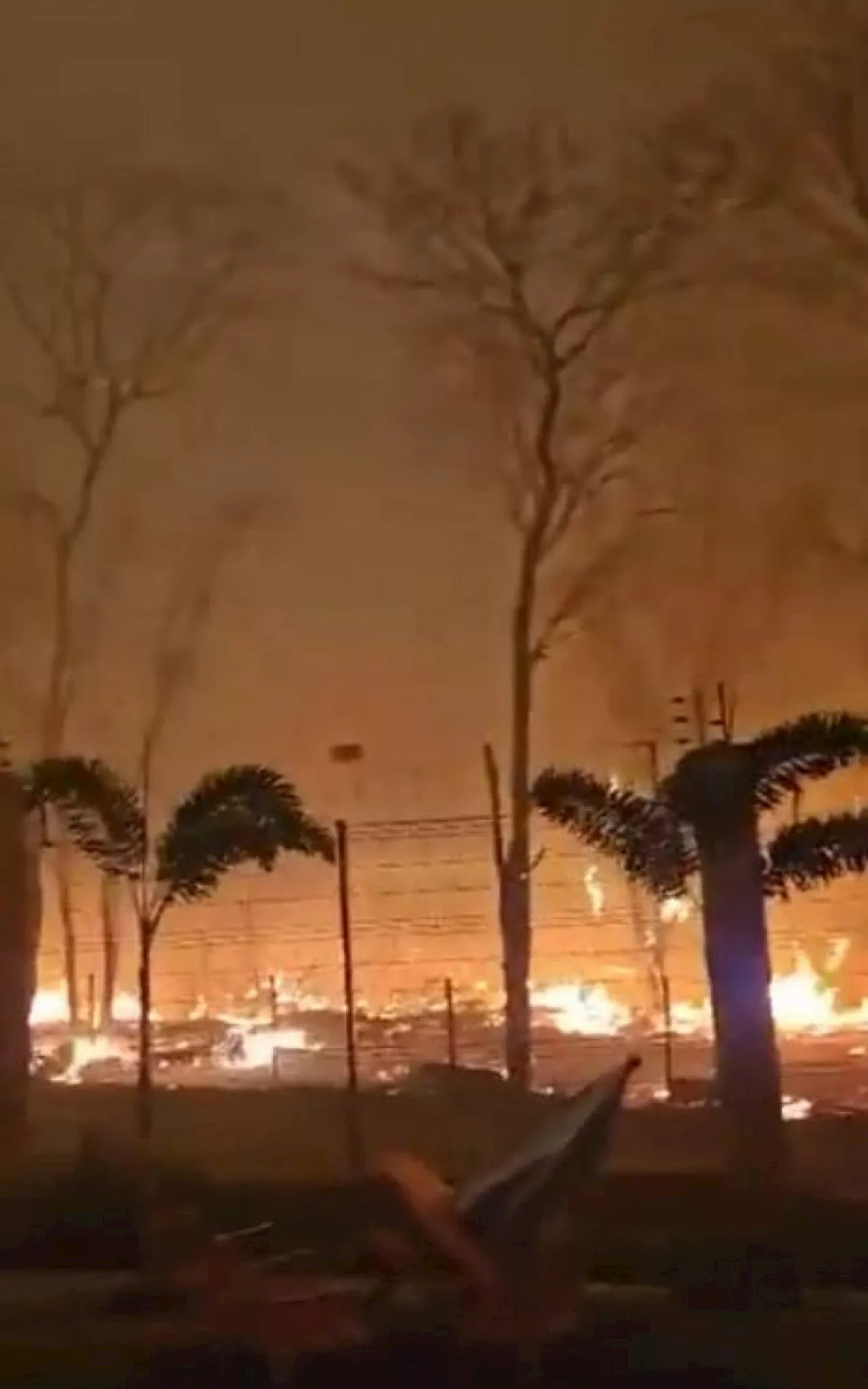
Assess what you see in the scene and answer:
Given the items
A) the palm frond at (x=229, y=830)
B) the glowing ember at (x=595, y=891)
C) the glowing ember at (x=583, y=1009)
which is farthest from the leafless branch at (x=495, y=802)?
the palm frond at (x=229, y=830)

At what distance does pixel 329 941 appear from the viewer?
17.9 ft

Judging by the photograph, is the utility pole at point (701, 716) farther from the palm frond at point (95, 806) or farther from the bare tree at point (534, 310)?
the palm frond at point (95, 806)

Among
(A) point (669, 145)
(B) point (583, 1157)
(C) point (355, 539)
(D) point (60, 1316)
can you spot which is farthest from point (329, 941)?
(A) point (669, 145)

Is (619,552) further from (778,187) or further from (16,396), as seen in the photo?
(16,396)

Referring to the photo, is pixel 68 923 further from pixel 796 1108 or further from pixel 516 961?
pixel 796 1108

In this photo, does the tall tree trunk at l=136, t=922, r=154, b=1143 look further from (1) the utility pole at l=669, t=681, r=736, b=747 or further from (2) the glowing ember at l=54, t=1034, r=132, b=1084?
(1) the utility pole at l=669, t=681, r=736, b=747

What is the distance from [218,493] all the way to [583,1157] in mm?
2553

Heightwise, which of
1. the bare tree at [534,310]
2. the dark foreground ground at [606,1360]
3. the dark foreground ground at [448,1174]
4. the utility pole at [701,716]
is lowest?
the dark foreground ground at [606,1360]

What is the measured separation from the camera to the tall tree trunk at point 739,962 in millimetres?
4410

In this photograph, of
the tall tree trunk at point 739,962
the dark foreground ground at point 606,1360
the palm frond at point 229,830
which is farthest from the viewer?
the palm frond at point 229,830

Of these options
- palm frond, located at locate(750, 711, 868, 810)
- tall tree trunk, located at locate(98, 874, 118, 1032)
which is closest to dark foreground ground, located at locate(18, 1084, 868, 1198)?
tall tree trunk, located at locate(98, 874, 118, 1032)

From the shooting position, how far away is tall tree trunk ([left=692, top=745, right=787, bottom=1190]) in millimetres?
4410

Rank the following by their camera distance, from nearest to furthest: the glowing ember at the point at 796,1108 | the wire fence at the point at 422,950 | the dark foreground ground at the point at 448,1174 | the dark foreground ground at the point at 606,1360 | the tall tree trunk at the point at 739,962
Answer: the dark foreground ground at the point at 606,1360 → the dark foreground ground at the point at 448,1174 → the tall tree trunk at the point at 739,962 → the glowing ember at the point at 796,1108 → the wire fence at the point at 422,950

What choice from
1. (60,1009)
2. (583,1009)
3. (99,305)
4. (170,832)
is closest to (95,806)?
(170,832)
